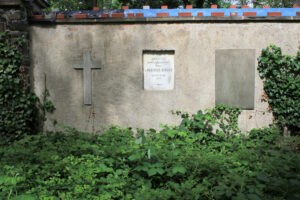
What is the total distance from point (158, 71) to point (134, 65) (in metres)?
0.49

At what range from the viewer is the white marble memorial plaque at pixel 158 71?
17.6ft

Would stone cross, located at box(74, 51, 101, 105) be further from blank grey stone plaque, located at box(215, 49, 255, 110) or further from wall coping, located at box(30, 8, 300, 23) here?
blank grey stone plaque, located at box(215, 49, 255, 110)

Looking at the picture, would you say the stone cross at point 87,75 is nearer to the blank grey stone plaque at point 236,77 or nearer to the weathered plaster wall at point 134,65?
the weathered plaster wall at point 134,65

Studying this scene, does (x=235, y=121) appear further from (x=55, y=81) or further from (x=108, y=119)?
(x=55, y=81)

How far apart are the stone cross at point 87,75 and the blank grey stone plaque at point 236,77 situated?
2495 millimetres

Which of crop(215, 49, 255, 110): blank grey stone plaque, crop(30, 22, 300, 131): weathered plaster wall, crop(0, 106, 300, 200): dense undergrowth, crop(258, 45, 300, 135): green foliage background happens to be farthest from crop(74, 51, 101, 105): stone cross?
crop(258, 45, 300, 135): green foliage background

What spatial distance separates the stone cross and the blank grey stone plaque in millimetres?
2495

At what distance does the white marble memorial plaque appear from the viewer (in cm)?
538

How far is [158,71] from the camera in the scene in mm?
5402

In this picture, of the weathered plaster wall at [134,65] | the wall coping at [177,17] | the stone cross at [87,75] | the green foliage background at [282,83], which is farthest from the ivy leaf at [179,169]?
the wall coping at [177,17]

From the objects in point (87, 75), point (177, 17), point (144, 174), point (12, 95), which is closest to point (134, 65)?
point (87, 75)

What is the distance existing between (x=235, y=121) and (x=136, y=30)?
2.64 metres

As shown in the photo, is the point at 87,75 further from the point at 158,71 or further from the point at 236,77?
the point at 236,77

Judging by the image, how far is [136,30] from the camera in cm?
530
